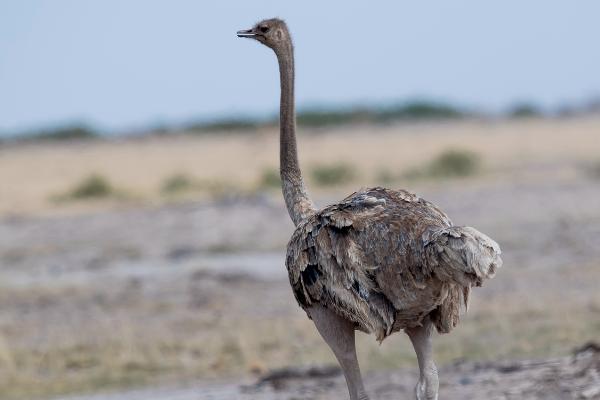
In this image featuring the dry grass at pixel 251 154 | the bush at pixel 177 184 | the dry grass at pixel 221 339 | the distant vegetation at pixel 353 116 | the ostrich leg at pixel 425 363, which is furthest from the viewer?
the distant vegetation at pixel 353 116

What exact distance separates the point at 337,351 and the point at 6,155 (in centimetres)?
4344

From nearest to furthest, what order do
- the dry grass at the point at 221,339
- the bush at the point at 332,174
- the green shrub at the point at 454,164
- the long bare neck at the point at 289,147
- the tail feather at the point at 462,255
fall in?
the tail feather at the point at 462,255 → the long bare neck at the point at 289,147 → the dry grass at the point at 221,339 → the bush at the point at 332,174 → the green shrub at the point at 454,164

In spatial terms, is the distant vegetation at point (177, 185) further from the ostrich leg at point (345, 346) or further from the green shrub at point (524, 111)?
the green shrub at point (524, 111)

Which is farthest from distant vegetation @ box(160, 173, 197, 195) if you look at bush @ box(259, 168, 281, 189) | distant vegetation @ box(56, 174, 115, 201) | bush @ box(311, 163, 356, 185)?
bush @ box(311, 163, 356, 185)

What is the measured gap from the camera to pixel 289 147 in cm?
727

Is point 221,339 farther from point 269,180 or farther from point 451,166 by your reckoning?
point 451,166

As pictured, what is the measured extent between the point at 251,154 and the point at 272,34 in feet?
108

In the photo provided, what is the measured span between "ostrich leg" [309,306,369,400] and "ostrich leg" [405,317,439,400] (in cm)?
28

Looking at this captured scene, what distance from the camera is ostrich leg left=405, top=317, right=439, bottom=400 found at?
242 inches

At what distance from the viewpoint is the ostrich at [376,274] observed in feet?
19.6

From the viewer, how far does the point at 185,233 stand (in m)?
18.6

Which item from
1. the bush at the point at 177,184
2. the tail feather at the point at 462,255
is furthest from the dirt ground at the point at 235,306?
the bush at the point at 177,184

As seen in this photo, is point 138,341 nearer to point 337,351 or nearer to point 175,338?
point 175,338

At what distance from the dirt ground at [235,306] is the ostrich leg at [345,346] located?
155 cm
